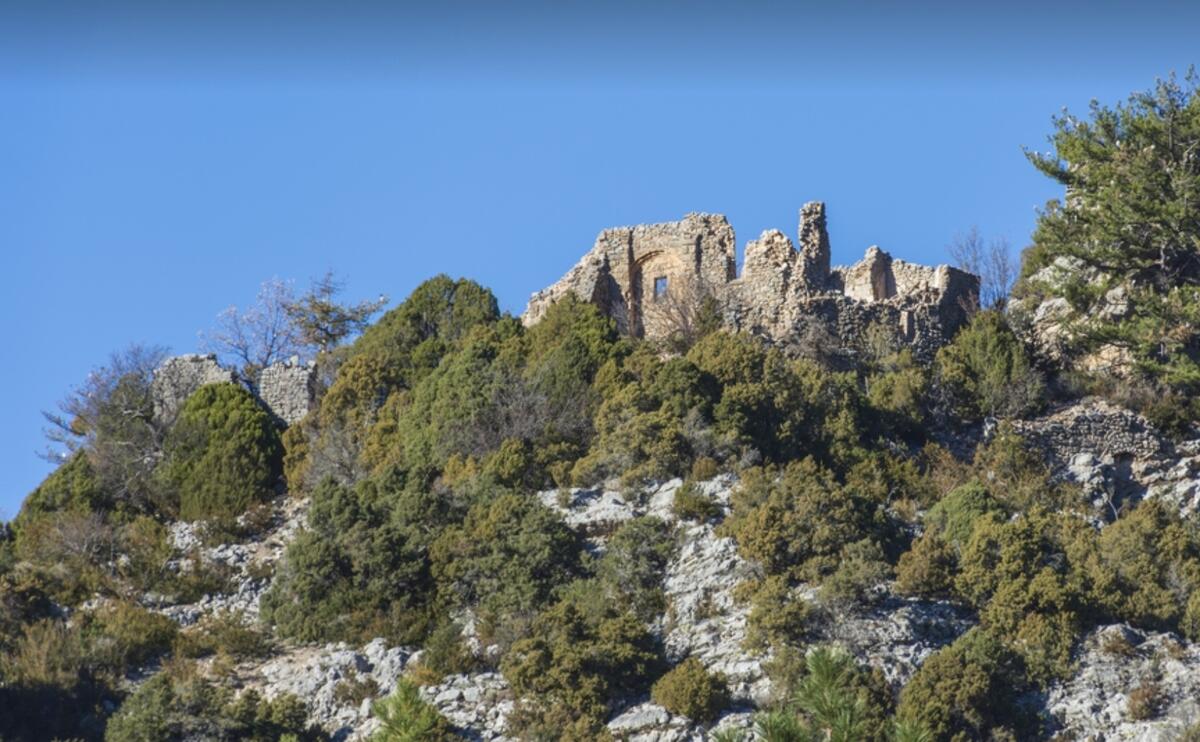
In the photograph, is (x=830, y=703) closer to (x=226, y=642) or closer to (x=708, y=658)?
(x=708, y=658)

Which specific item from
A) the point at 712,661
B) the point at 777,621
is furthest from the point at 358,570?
the point at 777,621

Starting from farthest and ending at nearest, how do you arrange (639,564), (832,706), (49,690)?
(639,564) → (49,690) → (832,706)

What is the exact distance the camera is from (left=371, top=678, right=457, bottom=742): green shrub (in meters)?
31.7

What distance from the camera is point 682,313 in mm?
44750

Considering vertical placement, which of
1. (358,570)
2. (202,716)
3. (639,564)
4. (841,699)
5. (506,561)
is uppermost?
(358,570)

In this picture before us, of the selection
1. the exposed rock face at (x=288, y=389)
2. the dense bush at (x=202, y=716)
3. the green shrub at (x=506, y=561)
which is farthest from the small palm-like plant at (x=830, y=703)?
the exposed rock face at (x=288, y=389)

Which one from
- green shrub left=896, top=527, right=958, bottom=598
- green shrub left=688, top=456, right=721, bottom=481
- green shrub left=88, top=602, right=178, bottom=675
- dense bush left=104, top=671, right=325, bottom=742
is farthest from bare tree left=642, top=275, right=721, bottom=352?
dense bush left=104, top=671, right=325, bottom=742

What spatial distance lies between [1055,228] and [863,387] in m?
4.53

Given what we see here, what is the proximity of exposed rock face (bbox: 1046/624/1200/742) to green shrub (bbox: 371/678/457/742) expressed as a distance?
27.1ft

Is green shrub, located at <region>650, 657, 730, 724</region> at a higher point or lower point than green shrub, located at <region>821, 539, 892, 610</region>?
lower

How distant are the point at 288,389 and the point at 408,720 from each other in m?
15.9

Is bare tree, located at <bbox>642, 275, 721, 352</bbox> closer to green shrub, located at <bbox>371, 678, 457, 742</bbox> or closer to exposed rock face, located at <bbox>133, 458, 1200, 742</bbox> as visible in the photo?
exposed rock face, located at <bbox>133, 458, 1200, 742</bbox>

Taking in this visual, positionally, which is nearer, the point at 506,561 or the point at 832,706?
the point at 832,706

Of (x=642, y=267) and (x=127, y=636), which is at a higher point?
(x=642, y=267)
